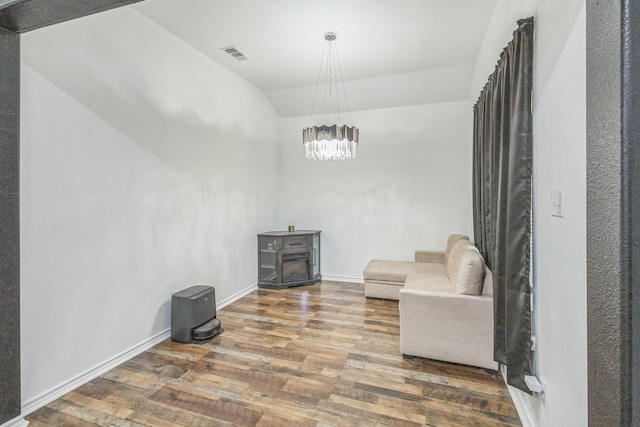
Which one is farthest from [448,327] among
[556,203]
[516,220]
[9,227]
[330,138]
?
[9,227]

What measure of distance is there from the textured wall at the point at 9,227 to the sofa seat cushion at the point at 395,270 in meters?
3.33

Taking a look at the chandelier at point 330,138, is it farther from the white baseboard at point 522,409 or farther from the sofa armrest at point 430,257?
the white baseboard at point 522,409

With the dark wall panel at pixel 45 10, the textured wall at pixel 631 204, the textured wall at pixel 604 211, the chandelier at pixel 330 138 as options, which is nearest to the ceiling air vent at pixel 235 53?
the chandelier at pixel 330 138

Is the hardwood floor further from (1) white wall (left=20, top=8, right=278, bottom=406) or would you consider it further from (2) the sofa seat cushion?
(2) the sofa seat cushion

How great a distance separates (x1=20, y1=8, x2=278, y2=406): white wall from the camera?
6.63 ft

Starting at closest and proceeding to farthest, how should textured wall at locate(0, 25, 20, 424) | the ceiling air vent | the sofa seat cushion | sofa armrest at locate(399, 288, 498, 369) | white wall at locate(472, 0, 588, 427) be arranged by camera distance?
1. white wall at locate(472, 0, 588, 427)
2. textured wall at locate(0, 25, 20, 424)
3. sofa armrest at locate(399, 288, 498, 369)
4. the ceiling air vent
5. the sofa seat cushion

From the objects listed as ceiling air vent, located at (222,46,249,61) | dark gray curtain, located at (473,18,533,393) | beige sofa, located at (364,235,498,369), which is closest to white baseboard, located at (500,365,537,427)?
dark gray curtain, located at (473,18,533,393)

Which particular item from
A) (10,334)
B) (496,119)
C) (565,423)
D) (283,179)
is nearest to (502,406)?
(565,423)

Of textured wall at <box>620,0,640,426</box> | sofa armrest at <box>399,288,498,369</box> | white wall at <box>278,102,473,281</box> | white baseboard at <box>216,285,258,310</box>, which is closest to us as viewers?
textured wall at <box>620,0,640,426</box>

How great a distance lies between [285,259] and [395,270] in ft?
5.20

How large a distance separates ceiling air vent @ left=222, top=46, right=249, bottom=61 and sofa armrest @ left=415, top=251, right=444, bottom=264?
3.41 metres

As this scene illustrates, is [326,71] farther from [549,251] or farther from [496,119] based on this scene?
[549,251]

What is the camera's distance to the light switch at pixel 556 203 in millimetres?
1414

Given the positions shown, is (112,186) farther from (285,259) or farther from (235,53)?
(285,259)
